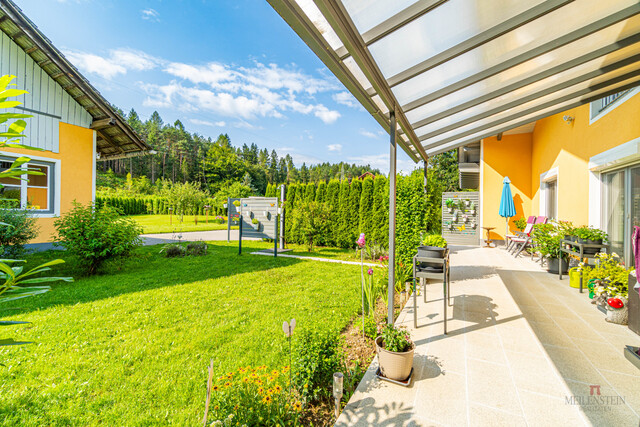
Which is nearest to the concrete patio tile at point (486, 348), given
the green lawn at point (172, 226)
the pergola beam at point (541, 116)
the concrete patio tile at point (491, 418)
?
the concrete patio tile at point (491, 418)

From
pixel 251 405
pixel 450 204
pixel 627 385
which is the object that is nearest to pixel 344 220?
pixel 450 204

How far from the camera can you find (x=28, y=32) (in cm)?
582

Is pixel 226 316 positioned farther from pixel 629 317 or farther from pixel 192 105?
pixel 192 105

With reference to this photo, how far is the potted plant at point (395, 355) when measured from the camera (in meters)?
2.20

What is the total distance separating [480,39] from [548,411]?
294 centimetres

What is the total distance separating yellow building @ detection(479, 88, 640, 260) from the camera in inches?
175

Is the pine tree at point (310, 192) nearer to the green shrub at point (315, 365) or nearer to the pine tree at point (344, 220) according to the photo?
the pine tree at point (344, 220)

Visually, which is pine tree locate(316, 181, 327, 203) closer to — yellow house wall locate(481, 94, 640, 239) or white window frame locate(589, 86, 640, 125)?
yellow house wall locate(481, 94, 640, 239)

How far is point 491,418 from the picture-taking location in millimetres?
1882

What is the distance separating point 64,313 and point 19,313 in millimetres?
519

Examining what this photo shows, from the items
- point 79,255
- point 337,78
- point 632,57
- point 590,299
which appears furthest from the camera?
point 79,255

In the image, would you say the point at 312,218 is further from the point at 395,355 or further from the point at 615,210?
the point at 395,355

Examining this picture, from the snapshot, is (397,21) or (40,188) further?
(40,188)

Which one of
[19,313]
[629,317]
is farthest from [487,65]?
[19,313]
